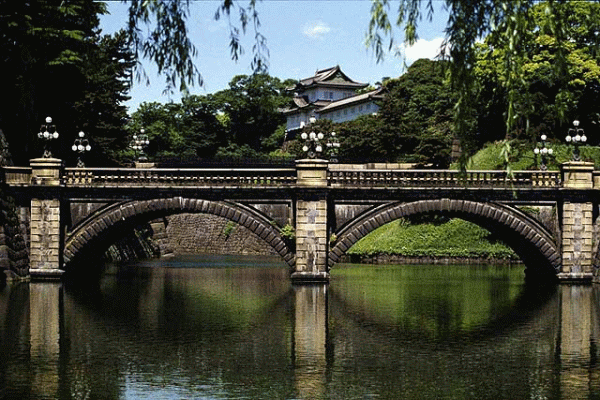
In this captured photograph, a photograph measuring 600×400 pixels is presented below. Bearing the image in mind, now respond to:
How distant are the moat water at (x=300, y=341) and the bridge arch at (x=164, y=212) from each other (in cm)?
192

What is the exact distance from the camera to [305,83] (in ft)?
442

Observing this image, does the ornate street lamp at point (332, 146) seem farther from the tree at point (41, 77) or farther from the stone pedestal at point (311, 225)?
the stone pedestal at point (311, 225)

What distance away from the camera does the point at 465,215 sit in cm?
4878

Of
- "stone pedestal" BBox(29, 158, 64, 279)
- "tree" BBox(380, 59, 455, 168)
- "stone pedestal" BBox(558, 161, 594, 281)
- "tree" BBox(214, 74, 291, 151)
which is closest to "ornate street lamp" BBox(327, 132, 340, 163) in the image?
"tree" BBox(380, 59, 455, 168)

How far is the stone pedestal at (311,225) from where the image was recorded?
156 feet

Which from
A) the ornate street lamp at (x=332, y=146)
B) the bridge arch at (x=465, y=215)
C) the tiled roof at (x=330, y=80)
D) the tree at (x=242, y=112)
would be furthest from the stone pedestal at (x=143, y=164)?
the tiled roof at (x=330, y=80)

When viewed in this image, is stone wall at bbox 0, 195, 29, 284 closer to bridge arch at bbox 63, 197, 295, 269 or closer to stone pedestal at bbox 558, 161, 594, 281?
bridge arch at bbox 63, 197, 295, 269

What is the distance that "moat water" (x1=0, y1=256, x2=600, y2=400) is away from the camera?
71.8 ft

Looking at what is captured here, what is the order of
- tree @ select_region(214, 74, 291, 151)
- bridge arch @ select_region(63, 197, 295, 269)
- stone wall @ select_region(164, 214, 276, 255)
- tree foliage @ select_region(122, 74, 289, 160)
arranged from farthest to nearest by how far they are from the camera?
tree @ select_region(214, 74, 291, 151)
tree foliage @ select_region(122, 74, 289, 160)
stone wall @ select_region(164, 214, 276, 255)
bridge arch @ select_region(63, 197, 295, 269)

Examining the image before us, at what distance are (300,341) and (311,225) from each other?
18631 millimetres

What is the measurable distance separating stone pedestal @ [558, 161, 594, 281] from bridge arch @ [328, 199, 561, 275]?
0.56 metres

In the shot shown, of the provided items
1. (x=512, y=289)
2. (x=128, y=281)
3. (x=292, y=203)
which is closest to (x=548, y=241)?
(x=512, y=289)

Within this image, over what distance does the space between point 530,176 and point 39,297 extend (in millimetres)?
23467

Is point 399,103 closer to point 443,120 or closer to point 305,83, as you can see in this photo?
point 443,120
